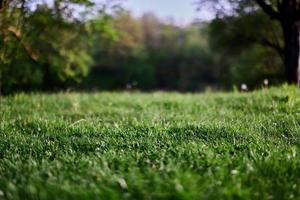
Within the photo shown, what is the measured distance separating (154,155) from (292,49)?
856cm

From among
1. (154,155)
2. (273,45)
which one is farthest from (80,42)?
(154,155)

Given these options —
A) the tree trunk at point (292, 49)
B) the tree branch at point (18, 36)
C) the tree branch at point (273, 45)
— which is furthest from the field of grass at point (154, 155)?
the tree branch at point (273, 45)

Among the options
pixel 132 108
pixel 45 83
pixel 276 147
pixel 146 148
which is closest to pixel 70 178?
pixel 146 148

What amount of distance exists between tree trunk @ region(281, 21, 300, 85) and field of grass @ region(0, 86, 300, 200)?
4.34 metres

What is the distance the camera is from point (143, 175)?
482cm

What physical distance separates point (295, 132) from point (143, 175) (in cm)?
267

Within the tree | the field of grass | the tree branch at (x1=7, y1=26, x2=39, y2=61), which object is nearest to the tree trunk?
the tree

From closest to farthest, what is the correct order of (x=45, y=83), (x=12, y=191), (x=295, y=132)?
(x=12, y=191), (x=295, y=132), (x=45, y=83)

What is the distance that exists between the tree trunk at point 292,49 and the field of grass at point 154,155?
14.2 feet

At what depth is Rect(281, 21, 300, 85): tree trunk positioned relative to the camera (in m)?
12.9

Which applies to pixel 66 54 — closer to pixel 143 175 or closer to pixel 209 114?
pixel 209 114

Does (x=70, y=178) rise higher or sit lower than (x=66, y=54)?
lower

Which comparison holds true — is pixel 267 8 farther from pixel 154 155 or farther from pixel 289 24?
pixel 154 155

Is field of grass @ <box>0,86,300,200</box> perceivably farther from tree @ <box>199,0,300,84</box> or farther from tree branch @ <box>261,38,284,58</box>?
tree branch @ <box>261,38,284,58</box>
